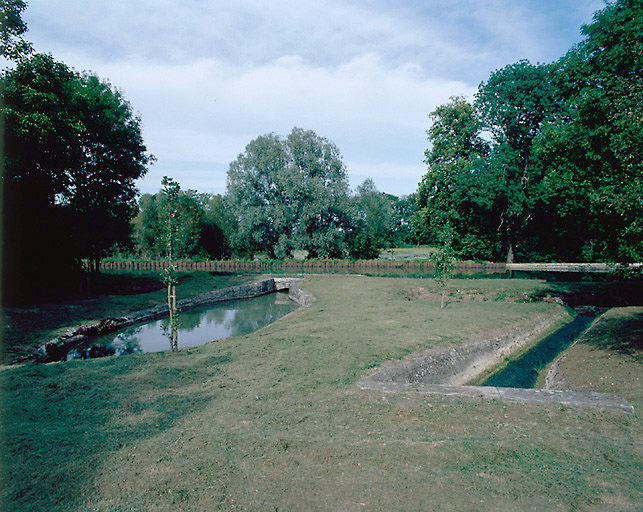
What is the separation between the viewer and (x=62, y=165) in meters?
20.9

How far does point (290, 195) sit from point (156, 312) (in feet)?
79.0

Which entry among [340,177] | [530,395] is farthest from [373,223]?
[530,395]

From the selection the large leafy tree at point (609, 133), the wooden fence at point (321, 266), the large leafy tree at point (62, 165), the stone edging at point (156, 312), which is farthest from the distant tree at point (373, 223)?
the large leafy tree at point (609, 133)

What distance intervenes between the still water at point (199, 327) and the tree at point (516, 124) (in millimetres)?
22063

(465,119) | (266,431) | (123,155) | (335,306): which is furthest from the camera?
(465,119)

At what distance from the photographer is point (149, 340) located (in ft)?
56.8

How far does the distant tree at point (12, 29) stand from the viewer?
1507 cm

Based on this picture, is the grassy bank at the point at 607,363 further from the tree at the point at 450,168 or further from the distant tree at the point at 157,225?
the distant tree at the point at 157,225

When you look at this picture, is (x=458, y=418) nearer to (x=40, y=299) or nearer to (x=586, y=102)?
(x=586, y=102)

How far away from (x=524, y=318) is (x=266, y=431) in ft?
47.0

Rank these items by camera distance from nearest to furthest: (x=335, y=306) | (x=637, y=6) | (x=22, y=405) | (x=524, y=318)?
(x=22, y=405) → (x=637, y=6) → (x=524, y=318) → (x=335, y=306)

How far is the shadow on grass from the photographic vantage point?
426cm

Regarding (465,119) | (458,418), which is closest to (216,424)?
(458,418)

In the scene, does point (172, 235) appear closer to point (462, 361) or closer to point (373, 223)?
point (462, 361)
